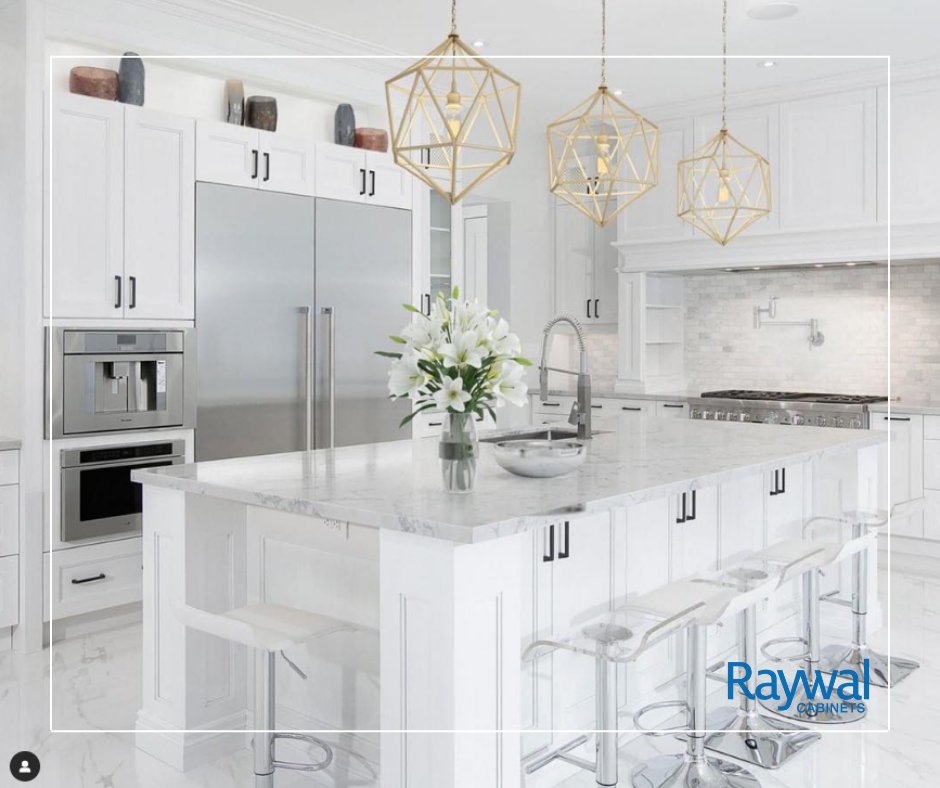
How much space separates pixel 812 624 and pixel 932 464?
230cm

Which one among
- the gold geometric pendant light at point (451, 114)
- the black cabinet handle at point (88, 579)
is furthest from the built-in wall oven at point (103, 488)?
the gold geometric pendant light at point (451, 114)

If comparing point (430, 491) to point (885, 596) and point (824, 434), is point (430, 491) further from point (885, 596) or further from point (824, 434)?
point (885, 596)

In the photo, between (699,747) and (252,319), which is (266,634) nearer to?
(699,747)

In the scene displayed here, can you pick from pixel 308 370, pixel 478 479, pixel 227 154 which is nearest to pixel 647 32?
pixel 227 154

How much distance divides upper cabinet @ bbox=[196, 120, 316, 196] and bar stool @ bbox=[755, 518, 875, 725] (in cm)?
303

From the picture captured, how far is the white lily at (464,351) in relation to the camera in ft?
7.45

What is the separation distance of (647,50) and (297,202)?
2172mm

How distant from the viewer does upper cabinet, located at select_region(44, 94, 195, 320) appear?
13.3 ft

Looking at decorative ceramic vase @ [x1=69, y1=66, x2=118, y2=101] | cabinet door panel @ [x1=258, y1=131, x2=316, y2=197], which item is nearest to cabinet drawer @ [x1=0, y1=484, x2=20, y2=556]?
decorative ceramic vase @ [x1=69, y1=66, x2=118, y2=101]

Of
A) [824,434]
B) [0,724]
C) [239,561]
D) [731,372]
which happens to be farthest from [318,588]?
[731,372]

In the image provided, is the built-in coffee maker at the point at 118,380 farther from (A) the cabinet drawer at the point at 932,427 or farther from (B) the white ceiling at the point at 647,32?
(A) the cabinet drawer at the point at 932,427

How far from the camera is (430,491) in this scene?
2.48 m

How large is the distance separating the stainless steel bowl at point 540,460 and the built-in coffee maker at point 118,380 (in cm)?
227

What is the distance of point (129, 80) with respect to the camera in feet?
14.1
